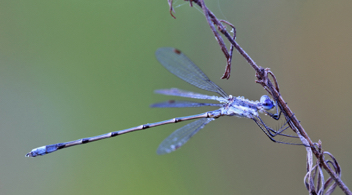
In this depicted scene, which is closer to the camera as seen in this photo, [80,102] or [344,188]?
[344,188]

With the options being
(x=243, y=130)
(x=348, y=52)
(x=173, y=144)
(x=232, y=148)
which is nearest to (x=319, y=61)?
(x=348, y=52)

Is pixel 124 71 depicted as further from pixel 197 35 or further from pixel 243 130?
pixel 243 130

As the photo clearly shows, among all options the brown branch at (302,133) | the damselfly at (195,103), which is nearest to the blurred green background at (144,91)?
the damselfly at (195,103)

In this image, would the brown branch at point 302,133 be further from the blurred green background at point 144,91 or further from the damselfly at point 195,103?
the blurred green background at point 144,91

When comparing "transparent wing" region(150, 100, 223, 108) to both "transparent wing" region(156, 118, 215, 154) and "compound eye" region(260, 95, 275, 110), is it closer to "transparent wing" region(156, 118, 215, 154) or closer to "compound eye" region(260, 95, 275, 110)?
"transparent wing" region(156, 118, 215, 154)

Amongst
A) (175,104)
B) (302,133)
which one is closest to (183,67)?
(175,104)

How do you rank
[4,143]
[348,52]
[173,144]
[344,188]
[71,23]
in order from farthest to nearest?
[71,23]
[4,143]
[348,52]
[173,144]
[344,188]
